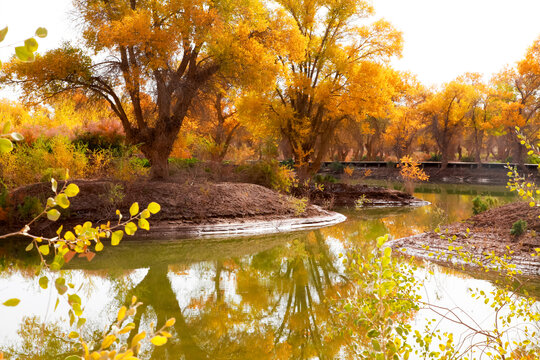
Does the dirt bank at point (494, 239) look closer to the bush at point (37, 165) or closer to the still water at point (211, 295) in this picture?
the still water at point (211, 295)

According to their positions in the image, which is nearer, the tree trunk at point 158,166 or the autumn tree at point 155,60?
the autumn tree at point 155,60

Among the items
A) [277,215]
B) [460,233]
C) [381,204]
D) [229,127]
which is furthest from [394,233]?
[229,127]

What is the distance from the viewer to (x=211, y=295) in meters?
6.59

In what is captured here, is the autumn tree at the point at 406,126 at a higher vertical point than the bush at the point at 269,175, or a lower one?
higher

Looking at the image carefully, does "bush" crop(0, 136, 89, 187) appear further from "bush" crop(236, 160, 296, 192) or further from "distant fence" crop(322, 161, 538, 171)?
"distant fence" crop(322, 161, 538, 171)

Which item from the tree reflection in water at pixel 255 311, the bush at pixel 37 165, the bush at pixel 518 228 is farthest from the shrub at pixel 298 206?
the bush at pixel 37 165

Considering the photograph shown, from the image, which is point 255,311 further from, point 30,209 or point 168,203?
→ point 30,209

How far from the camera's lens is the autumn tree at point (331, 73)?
63.1 feet

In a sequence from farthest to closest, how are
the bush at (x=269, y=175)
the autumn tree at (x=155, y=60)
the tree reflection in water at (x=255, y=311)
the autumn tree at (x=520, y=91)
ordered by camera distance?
the autumn tree at (x=520, y=91)
the bush at (x=269, y=175)
the autumn tree at (x=155, y=60)
the tree reflection in water at (x=255, y=311)

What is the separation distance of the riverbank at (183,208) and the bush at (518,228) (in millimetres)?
5667

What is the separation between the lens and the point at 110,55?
1342 centimetres

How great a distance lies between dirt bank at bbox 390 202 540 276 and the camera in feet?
27.0

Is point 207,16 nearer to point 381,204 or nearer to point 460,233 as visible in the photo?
point 460,233

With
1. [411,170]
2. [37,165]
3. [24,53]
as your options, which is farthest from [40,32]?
[411,170]
